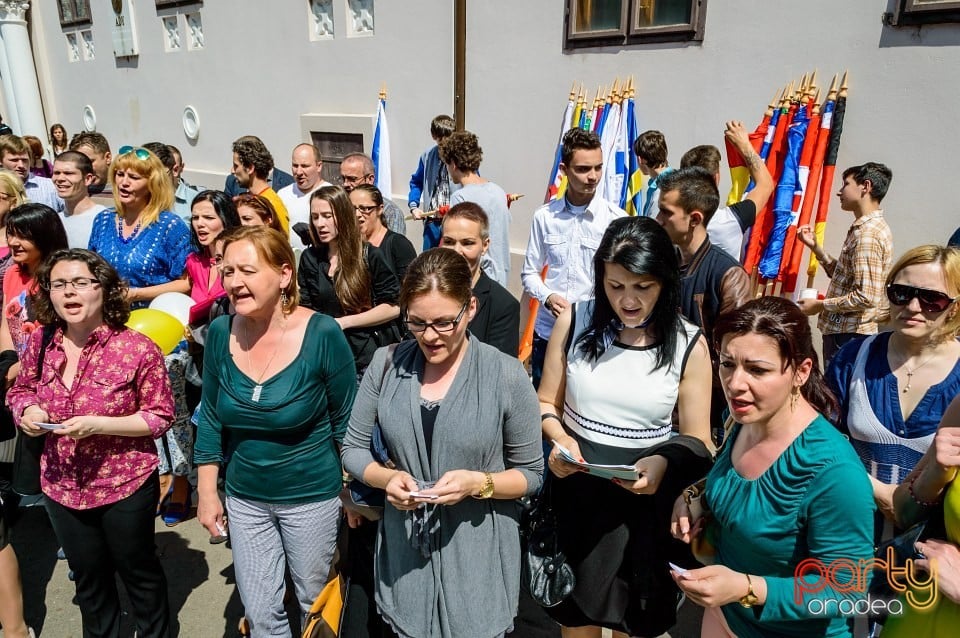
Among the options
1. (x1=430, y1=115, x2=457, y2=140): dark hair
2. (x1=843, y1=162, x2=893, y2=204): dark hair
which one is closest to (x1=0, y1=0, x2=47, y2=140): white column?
(x1=430, y1=115, x2=457, y2=140): dark hair

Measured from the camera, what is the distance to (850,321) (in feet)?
13.4

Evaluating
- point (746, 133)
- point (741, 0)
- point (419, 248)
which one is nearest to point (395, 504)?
point (746, 133)

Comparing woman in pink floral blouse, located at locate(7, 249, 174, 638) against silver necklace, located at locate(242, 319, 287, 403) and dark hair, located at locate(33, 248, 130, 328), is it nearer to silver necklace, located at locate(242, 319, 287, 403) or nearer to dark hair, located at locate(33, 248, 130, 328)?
dark hair, located at locate(33, 248, 130, 328)

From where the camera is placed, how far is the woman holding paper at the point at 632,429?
219cm

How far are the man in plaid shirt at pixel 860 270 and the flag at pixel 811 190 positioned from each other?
55 centimetres

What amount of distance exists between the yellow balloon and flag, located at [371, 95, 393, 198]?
4734 millimetres

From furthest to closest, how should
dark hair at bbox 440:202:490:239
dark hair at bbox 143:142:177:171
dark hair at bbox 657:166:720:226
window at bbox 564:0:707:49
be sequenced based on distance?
1. dark hair at bbox 143:142:177:171
2. window at bbox 564:0:707:49
3. dark hair at bbox 440:202:490:239
4. dark hair at bbox 657:166:720:226

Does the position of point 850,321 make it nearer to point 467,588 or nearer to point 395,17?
point 467,588

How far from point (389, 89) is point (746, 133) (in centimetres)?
477

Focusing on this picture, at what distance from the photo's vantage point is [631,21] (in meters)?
5.82

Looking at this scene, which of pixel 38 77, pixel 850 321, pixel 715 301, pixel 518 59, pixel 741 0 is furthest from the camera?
pixel 38 77

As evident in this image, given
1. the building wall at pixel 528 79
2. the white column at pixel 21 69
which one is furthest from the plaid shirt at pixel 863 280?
the white column at pixel 21 69

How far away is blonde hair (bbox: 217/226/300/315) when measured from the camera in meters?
2.45

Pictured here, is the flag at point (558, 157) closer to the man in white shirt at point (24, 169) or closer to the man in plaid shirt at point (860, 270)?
the man in plaid shirt at point (860, 270)
